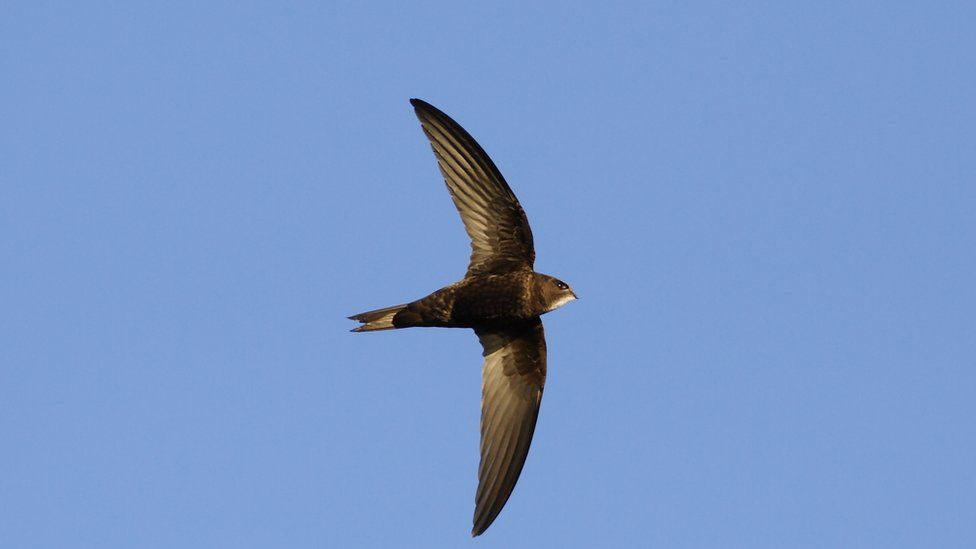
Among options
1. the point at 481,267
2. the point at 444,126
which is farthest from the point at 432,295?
the point at 444,126

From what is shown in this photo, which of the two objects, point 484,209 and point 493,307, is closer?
point 493,307

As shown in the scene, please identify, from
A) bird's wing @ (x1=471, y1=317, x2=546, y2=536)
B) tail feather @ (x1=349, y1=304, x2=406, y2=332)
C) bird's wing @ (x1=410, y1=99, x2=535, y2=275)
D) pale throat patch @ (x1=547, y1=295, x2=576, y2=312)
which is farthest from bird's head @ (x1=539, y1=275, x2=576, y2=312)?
tail feather @ (x1=349, y1=304, x2=406, y2=332)

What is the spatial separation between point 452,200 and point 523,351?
1.45 metres

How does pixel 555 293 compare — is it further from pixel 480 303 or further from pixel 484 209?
pixel 484 209

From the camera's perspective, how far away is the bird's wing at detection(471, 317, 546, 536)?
10.8 m

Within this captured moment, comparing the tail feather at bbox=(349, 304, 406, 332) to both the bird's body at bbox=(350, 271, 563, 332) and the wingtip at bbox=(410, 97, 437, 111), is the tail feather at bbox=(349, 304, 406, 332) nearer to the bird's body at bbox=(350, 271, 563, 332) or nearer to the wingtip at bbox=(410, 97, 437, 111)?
the bird's body at bbox=(350, 271, 563, 332)

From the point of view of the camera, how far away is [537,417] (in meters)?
11.2

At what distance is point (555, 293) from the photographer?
1064cm

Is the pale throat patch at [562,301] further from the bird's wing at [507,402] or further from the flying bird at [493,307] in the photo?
the bird's wing at [507,402]

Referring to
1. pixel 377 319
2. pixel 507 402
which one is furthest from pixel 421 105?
pixel 507 402

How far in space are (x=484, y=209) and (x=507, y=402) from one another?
1637mm

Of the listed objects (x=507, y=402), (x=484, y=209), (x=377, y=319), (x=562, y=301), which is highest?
(x=484, y=209)

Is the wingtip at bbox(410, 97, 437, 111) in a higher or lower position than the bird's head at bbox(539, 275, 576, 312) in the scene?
higher

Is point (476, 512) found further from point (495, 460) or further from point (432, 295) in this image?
point (432, 295)
